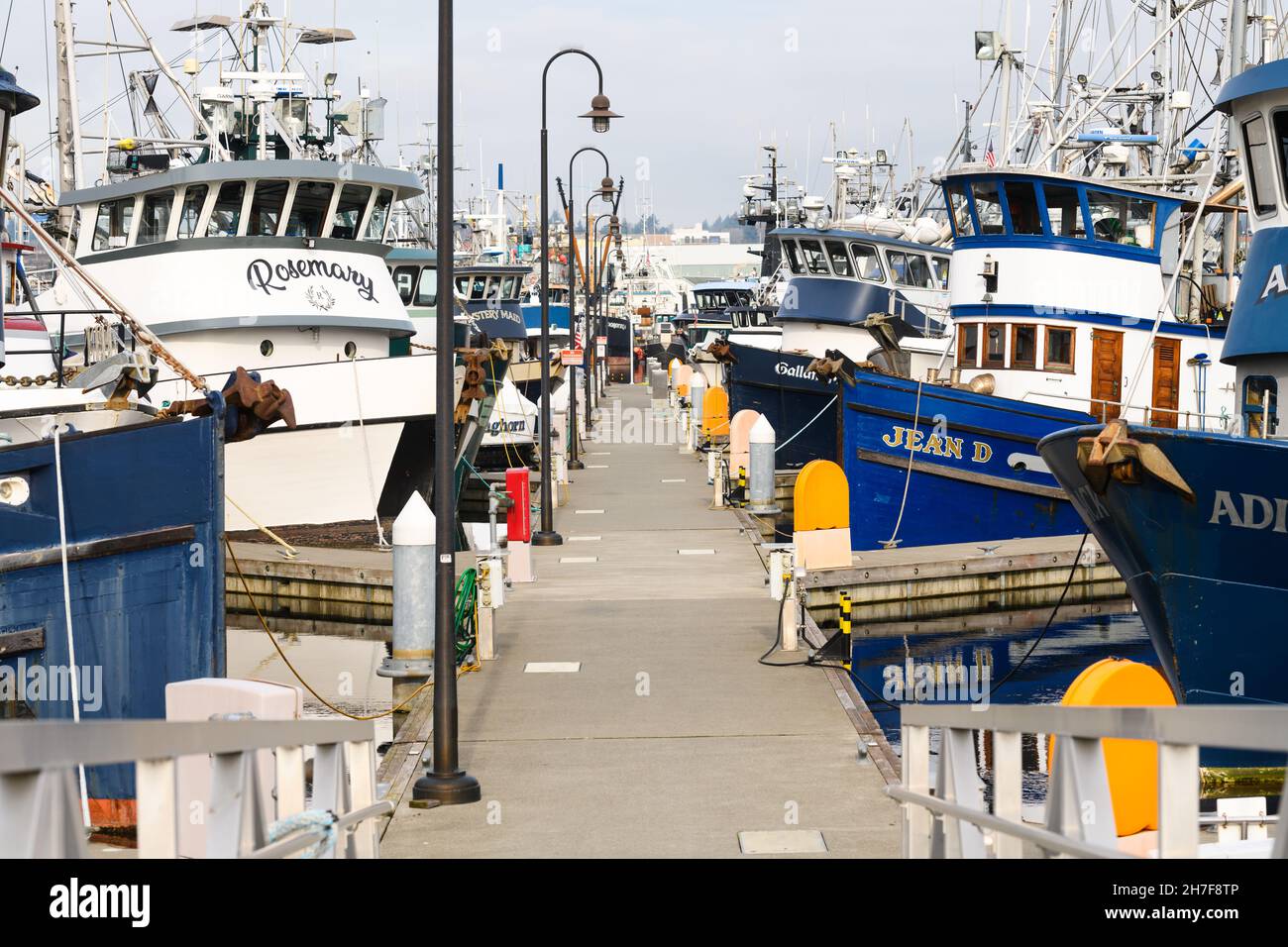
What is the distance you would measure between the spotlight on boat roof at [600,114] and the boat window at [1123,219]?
7.62m

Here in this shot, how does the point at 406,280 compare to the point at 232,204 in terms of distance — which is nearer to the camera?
the point at 232,204

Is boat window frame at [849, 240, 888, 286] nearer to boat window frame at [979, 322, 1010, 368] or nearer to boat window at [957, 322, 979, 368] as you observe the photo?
boat window at [957, 322, 979, 368]

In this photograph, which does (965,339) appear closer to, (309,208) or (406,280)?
(309,208)

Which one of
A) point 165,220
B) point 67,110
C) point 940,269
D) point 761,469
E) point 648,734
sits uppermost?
point 67,110

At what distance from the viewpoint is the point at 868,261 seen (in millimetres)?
36406

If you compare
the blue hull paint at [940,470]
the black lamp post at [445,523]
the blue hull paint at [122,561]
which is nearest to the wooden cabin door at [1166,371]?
the blue hull paint at [940,470]

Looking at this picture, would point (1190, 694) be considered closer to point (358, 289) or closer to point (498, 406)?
point (358, 289)

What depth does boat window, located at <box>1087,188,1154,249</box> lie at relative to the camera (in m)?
24.9

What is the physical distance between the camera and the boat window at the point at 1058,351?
24781mm

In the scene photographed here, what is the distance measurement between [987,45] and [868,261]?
18.0 ft

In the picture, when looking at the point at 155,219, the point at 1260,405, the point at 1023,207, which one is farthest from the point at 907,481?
the point at 155,219

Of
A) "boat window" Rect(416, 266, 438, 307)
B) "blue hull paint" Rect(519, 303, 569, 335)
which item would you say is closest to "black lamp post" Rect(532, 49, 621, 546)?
"boat window" Rect(416, 266, 438, 307)

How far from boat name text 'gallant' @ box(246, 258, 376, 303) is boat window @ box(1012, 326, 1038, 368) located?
10021 mm

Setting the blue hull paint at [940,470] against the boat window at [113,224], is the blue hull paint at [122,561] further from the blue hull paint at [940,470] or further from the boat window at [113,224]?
the blue hull paint at [940,470]
